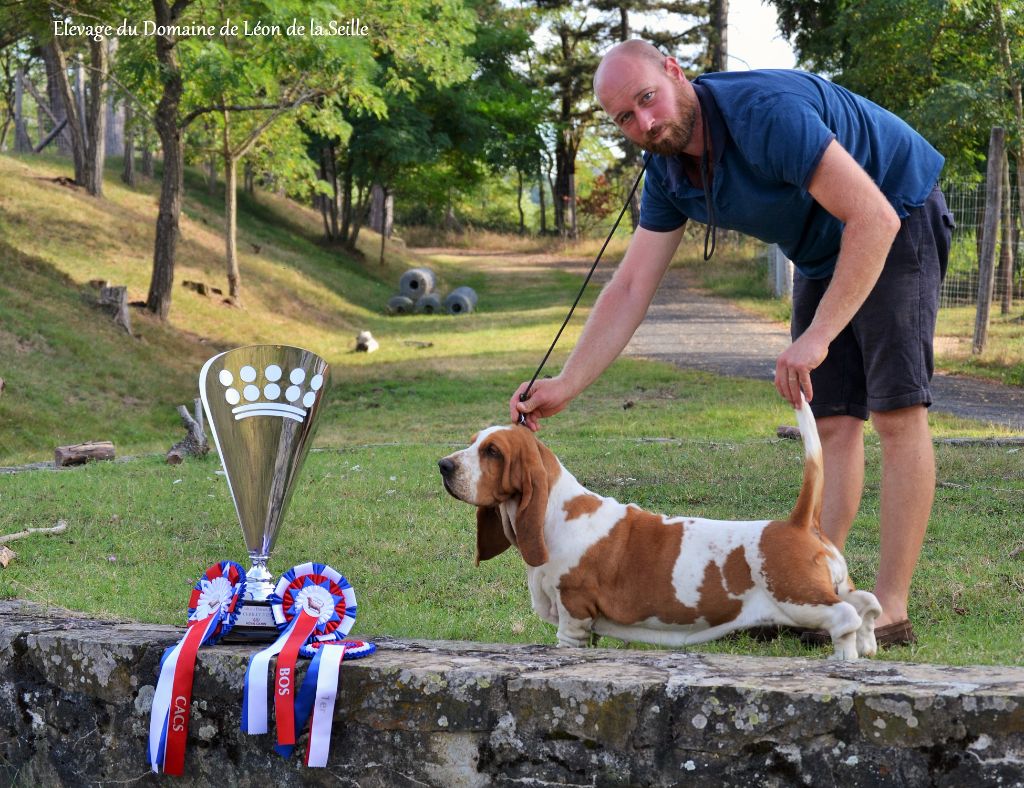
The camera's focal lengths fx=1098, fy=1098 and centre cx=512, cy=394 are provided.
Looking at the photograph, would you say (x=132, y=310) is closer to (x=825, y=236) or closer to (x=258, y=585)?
(x=258, y=585)

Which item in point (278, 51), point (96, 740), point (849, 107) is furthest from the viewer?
point (278, 51)

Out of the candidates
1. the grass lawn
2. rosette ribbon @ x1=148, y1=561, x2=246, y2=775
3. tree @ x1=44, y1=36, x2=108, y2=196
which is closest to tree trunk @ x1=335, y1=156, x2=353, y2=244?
tree @ x1=44, y1=36, x2=108, y2=196

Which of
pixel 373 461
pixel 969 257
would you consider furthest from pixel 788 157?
pixel 969 257

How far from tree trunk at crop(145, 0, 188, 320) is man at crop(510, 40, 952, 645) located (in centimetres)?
1421

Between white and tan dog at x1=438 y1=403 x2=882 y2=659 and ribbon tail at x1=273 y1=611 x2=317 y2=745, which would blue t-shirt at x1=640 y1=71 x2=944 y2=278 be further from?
ribbon tail at x1=273 y1=611 x2=317 y2=745

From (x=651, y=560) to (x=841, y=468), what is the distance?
0.87 metres

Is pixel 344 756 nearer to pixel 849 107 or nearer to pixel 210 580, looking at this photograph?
pixel 210 580

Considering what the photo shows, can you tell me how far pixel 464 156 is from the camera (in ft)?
124

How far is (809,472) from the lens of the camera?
335cm

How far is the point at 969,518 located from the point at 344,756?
13.7 ft

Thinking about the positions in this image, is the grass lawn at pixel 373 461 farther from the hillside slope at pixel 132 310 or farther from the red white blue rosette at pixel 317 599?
the red white blue rosette at pixel 317 599

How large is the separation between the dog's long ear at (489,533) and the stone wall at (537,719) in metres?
0.58

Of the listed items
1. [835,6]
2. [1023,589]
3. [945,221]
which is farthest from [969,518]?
[835,6]

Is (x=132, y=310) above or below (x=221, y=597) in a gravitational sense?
below
